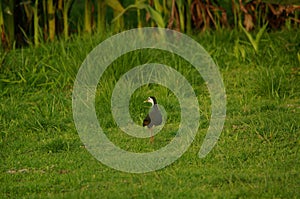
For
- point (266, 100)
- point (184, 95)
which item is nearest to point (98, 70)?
point (184, 95)

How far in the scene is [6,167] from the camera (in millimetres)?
4516

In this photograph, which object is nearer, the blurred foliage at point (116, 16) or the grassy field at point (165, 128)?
the grassy field at point (165, 128)

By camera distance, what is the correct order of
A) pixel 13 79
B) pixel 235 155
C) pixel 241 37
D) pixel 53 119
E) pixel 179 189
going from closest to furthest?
pixel 179 189 → pixel 235 155 → pixel 53 119 → pixel 13 79 → pixel 241 37

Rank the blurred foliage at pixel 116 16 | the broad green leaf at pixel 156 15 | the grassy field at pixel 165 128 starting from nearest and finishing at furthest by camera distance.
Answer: the grassy field at pixel 165 128, the broad green leaf at pixel 156 15, the blurred foliage at pixel 116 16

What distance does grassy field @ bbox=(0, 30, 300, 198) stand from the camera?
407cm

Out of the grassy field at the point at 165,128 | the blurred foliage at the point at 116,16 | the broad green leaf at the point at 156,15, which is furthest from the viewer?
the blurred foliage at the point at 116,16

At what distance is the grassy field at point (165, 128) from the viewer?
4066 millimetres

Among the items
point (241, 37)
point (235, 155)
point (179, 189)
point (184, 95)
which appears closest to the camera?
point (179, 189)

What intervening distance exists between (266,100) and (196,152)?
1.09 m

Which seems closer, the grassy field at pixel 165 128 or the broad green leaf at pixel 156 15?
the grassy field at pixel 165 128

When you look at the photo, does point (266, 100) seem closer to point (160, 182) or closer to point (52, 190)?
point (160, 182)

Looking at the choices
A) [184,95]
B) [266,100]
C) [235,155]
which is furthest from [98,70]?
[235,155]

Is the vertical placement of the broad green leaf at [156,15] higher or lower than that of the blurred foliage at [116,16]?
higher

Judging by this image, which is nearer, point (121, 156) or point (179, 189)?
point (179, 189)
